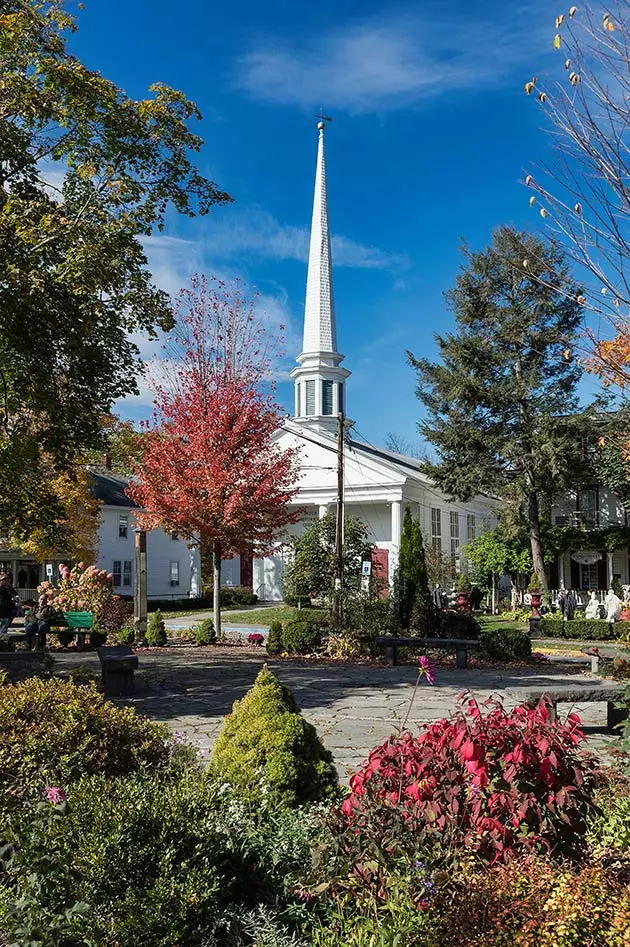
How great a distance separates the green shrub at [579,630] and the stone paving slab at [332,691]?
7123 millimetres

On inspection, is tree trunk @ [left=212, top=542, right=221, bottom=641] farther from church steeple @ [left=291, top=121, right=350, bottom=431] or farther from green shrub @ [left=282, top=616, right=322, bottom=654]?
church steeple @ [left=291, top=121, right=350, bottom=431]

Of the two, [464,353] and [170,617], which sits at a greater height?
[464,353]

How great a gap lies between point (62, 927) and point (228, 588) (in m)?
35.3

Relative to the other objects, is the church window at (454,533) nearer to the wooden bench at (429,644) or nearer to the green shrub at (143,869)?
the wooden bench at (429,644)

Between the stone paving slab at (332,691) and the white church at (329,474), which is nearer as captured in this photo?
the stone paving slab at (332,691)

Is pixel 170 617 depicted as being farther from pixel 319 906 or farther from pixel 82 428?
pixel 319 906

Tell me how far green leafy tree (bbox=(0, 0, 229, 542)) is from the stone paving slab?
13.1 ft

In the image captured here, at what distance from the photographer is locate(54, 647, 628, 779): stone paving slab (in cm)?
923

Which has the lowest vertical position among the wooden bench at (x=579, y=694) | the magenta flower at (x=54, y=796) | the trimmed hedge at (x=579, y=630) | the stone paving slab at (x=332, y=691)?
the trimmed hedge at (x=579, y=630)

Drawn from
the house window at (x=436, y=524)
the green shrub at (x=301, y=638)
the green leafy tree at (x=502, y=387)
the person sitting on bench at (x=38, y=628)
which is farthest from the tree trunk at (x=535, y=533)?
the person sitting on bench at (x=38, y=628)

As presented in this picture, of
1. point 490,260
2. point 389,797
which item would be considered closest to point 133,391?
point 389,797

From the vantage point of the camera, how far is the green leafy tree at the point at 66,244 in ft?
36.0

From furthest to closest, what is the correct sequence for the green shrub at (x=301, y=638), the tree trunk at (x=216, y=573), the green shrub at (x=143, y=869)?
1. the tree trunk at (x=216, y=573)
2. the green shrub at (x=301, y=638)
3. the green shrub at (x=143, y=869)

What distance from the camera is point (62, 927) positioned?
3.07 m
